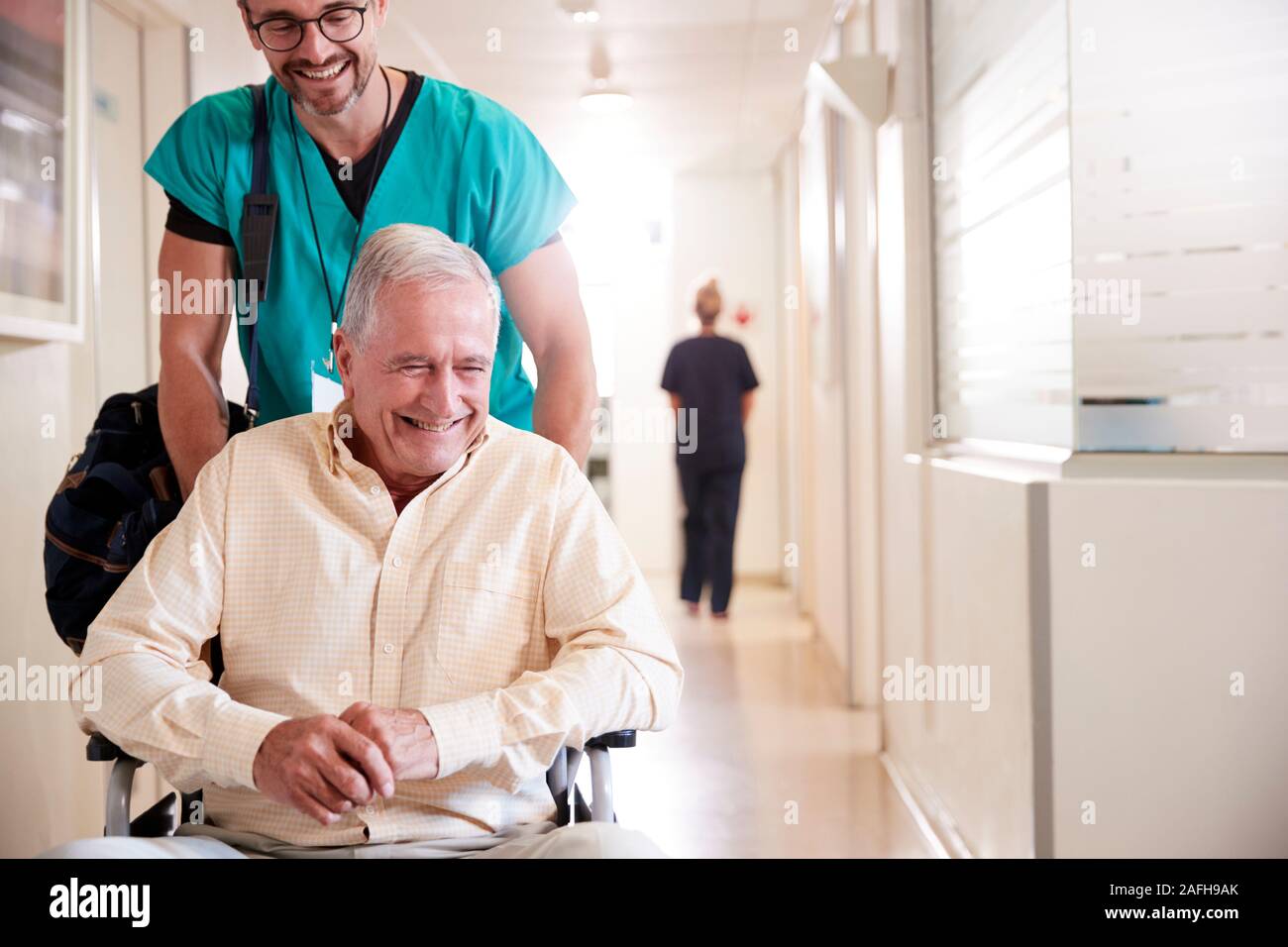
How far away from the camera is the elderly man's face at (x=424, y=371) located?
5.34 feet

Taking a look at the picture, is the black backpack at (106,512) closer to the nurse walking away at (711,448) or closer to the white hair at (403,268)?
the white hair at (403,268)

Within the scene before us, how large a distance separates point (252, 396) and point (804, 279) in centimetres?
395

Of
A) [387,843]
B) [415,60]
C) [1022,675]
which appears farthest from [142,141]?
[1022,675]

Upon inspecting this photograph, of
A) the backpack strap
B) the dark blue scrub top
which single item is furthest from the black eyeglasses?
the dark blue scrub top

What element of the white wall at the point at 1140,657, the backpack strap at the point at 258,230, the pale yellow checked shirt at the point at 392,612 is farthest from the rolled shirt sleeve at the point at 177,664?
the white wall at the point at 1140,657

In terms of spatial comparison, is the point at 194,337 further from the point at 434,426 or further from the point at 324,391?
the point at 434,426

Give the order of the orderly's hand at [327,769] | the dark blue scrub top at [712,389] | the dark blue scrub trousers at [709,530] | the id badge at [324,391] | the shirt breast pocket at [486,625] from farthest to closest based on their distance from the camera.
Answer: the dark blue scrub trousers at [709,530] < the dark blue scrub top at [712,389] < the id badge at [324,391] < the shirt breast pocket at [486,625] < the orderly's hand at [327,769]

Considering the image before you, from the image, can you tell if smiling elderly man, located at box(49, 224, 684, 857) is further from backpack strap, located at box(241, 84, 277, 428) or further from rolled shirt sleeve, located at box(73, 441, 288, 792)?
backpack strap, located at box(241, 84, 277, 428)

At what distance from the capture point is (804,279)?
5582mm

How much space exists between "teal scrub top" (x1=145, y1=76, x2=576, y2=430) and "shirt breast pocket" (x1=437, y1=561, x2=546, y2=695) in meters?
0.45

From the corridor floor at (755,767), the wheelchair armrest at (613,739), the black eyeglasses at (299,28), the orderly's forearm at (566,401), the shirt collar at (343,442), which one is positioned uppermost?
the black eyeglasses at (299,28)

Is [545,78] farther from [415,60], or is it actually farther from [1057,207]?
[1057,207]

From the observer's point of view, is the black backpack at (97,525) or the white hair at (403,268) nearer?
the white hair at (403,268)
